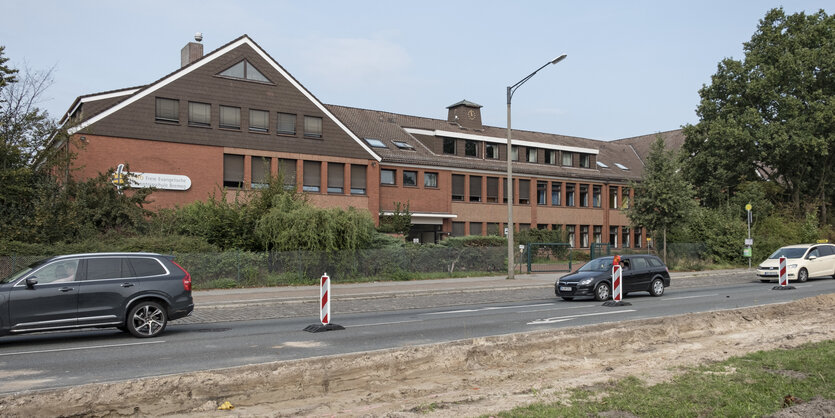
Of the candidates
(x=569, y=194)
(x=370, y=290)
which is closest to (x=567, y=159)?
(x=569, y=194)

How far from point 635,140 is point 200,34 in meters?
45.8

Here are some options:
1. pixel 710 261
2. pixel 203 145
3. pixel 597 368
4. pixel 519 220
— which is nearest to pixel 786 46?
pixel 710 261

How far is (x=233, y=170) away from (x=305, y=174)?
4093 mm

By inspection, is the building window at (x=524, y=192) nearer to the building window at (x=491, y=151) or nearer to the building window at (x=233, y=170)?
the building window at (x=491, y=151)

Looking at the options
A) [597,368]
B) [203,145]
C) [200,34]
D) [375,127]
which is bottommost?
[597,368]

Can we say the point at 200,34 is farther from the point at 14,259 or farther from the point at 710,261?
the point at 710,261

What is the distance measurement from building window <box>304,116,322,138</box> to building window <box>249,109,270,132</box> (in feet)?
7.61

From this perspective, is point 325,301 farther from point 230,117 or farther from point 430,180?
point 430,180

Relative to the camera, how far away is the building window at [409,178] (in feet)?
138

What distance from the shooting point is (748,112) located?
1695 inches

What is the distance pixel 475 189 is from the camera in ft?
150

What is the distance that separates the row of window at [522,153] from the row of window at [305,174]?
360 inches

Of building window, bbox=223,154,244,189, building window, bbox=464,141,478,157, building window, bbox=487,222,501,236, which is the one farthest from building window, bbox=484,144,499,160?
building window, bbox=223,154,244,189

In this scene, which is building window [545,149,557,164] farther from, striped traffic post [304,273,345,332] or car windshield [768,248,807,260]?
striped traffic post [304,273,345,332]
